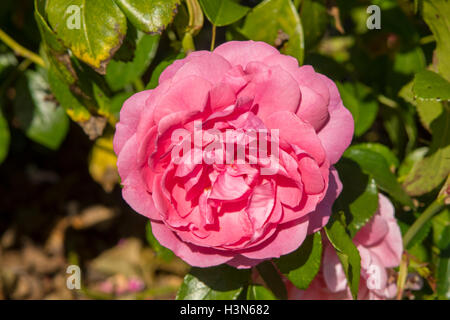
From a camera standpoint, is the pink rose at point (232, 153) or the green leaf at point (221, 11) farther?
the green leaf at point (221, 11)

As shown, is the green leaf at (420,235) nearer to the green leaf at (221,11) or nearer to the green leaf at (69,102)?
the green leaf at (221,11)

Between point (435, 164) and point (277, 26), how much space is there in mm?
424

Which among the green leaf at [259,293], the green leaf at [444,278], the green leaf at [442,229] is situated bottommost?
the green leaf at [444,278]

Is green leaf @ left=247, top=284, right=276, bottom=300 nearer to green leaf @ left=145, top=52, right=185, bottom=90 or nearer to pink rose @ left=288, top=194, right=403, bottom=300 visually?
pink rose @ left=288, top=194, right=403, bottom=300

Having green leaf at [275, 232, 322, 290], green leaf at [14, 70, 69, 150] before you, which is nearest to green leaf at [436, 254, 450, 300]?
green leaf at [275, 232, 322, 290]

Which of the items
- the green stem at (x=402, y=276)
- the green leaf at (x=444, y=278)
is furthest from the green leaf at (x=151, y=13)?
the green leaf at (x=444, y=278)

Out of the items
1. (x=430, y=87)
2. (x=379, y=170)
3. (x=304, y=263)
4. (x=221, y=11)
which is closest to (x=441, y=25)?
(x=430, y=87)

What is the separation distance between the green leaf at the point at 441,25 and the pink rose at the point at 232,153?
30 centimetres

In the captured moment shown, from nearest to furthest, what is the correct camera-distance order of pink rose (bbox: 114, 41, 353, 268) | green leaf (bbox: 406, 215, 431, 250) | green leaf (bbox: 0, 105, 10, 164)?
pink rose (bbox: 114, 41, 353, 268), green leaf (bbox: 406, 215, 431, 250), green leaf (bbox: 0, 105, 10, 164)

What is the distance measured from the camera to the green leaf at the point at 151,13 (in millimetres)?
765

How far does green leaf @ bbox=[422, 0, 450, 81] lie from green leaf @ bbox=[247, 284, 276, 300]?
0.54 metres

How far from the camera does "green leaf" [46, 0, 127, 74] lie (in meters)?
0.78

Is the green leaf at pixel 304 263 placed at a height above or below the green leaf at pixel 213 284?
above
